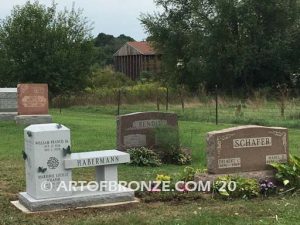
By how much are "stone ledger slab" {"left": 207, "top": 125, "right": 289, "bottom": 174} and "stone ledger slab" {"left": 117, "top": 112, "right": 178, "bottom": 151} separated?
11.6ft

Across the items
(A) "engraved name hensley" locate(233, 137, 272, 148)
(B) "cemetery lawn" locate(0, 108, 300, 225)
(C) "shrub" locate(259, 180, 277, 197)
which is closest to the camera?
(B) "cemetery lawn" locate(0, 108, 300, 225)

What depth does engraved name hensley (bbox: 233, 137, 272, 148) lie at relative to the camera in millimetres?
8211

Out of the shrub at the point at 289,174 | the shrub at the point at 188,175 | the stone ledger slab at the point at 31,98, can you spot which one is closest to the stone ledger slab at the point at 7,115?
the stone ledger slab at the point at 31,98

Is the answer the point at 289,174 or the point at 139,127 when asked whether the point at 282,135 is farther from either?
the point at 139,127

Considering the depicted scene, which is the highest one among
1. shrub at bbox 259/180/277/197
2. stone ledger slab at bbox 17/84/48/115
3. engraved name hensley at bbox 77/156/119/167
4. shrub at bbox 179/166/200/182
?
stone ledger slab at bbox 17/84/48/115

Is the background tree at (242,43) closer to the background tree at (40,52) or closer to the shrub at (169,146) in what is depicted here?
the background tree at (40,52)

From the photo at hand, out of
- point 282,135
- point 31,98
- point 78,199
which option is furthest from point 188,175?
point 31,98

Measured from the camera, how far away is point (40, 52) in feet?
135

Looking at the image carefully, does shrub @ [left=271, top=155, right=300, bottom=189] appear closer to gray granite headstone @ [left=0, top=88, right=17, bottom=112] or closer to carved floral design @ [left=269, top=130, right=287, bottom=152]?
carved floral design @ [left=269, top=130, right=287, bottom=152]

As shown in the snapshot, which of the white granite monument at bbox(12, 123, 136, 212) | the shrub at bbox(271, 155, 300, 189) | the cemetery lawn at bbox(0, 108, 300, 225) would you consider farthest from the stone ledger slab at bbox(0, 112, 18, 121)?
the shrub at bbox(271, 155, 300, 189)

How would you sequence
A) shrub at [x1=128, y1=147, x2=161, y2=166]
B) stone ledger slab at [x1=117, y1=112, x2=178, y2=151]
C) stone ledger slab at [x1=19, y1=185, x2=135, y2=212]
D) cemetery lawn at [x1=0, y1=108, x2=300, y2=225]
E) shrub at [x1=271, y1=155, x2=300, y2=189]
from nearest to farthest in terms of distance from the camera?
cemetery lawn at [x1=0, y1=108, x2=300, y2=225] < stone ledger slab at [x1=19, y1=185, x2=135, y2=212] < shrub at [x1=271, y1=155, x2=300, y2=189] < shrub at [x1=128, y1=147, x2=161, y2=166] < stone ledger slab at [x1=117, y1=112, x2=178, y2=151]

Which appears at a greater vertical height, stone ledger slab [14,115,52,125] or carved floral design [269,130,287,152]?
carved floral design [269,130,287,152]

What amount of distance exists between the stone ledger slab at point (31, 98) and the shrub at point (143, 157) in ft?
32.1

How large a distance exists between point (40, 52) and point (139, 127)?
30.8 m
